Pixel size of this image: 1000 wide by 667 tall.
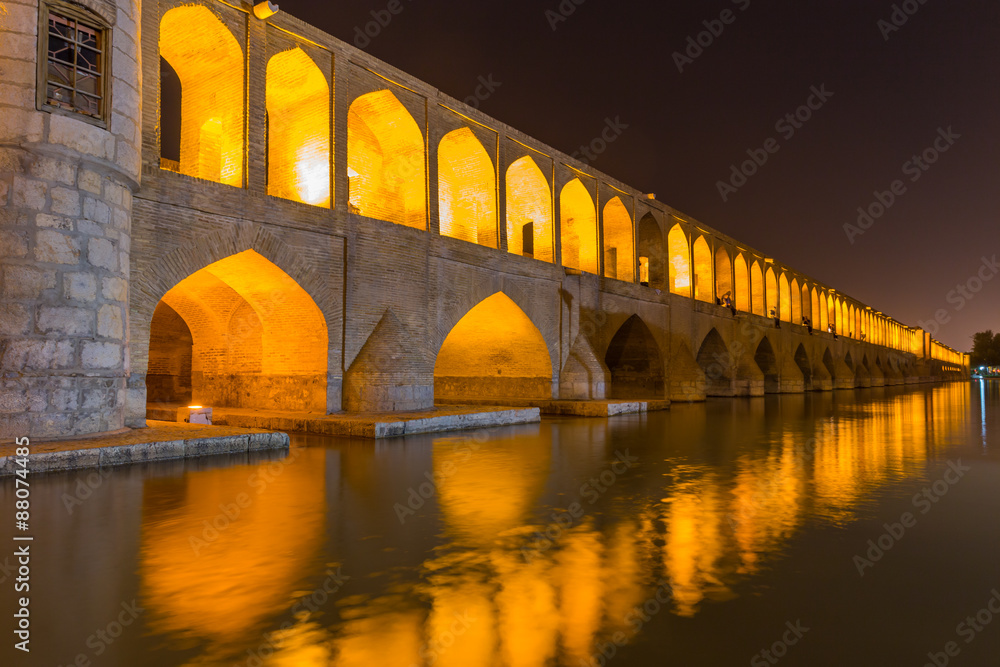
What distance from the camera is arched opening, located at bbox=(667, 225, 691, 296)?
2144cm

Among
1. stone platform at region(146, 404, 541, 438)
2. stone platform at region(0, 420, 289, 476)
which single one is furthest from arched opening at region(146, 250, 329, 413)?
stone platform at region(0, 420, 289, 476)

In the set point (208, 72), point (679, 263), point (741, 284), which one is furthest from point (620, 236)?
point (208, 72)

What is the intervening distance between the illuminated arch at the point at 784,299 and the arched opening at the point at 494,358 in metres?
18.9

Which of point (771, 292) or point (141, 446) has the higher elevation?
point (771, 292)

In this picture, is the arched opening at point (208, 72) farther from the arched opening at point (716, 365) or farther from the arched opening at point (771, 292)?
the arched opening at point (771, 292)

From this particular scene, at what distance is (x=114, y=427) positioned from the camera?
675 cm

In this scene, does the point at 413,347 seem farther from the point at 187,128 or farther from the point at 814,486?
the point at 814,486

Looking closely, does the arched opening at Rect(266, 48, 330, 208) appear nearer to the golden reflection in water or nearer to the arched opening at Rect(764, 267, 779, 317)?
the golden reflection in water

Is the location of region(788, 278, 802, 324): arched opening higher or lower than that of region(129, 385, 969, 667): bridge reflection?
higher

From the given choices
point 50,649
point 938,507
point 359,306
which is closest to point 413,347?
point 359,306

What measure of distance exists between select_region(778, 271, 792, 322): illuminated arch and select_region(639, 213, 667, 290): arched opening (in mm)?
11907

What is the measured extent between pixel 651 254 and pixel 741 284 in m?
7.45

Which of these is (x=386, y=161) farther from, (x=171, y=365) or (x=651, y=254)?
(x=651, y=254)

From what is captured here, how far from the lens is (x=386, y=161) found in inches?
506
